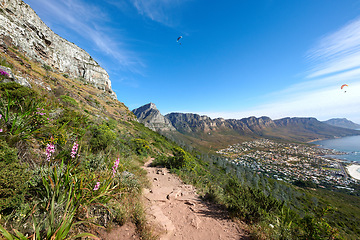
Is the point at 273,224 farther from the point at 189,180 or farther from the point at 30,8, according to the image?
the point at 30,8

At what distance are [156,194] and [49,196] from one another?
3.69 meters

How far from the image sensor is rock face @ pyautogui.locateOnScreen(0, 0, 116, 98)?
69.0ft

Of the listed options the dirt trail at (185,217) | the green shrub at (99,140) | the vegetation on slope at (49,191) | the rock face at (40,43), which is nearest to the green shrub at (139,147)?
the green shrub at (99,140)

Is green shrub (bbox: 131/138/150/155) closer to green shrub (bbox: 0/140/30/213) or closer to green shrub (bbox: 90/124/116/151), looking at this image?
green shrub (bbox: 90/124/116/151)

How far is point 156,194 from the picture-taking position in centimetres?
527

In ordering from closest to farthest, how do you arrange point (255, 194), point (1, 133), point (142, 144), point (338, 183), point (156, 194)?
point (1, 133), point (255, 194), point (156, 194), point (142, 144), point (338, 183)

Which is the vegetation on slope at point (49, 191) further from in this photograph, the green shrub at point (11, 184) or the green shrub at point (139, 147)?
the green shrub at point (139, 147)

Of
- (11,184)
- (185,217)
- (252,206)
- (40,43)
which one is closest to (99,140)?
(11,184)

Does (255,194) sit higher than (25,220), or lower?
lower

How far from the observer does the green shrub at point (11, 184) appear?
190 cm

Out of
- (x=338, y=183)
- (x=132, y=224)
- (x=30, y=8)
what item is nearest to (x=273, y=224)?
(x=132, y=224)

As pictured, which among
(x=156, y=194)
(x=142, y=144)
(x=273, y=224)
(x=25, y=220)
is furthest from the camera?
(x=142, y=144)

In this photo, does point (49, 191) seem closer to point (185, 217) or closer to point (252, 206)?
point (185, 217)

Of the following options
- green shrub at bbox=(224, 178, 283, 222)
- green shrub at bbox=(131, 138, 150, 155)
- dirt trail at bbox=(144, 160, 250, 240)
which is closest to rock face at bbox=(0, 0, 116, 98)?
green shrub at bbox=(131, 138, 150, 155)
